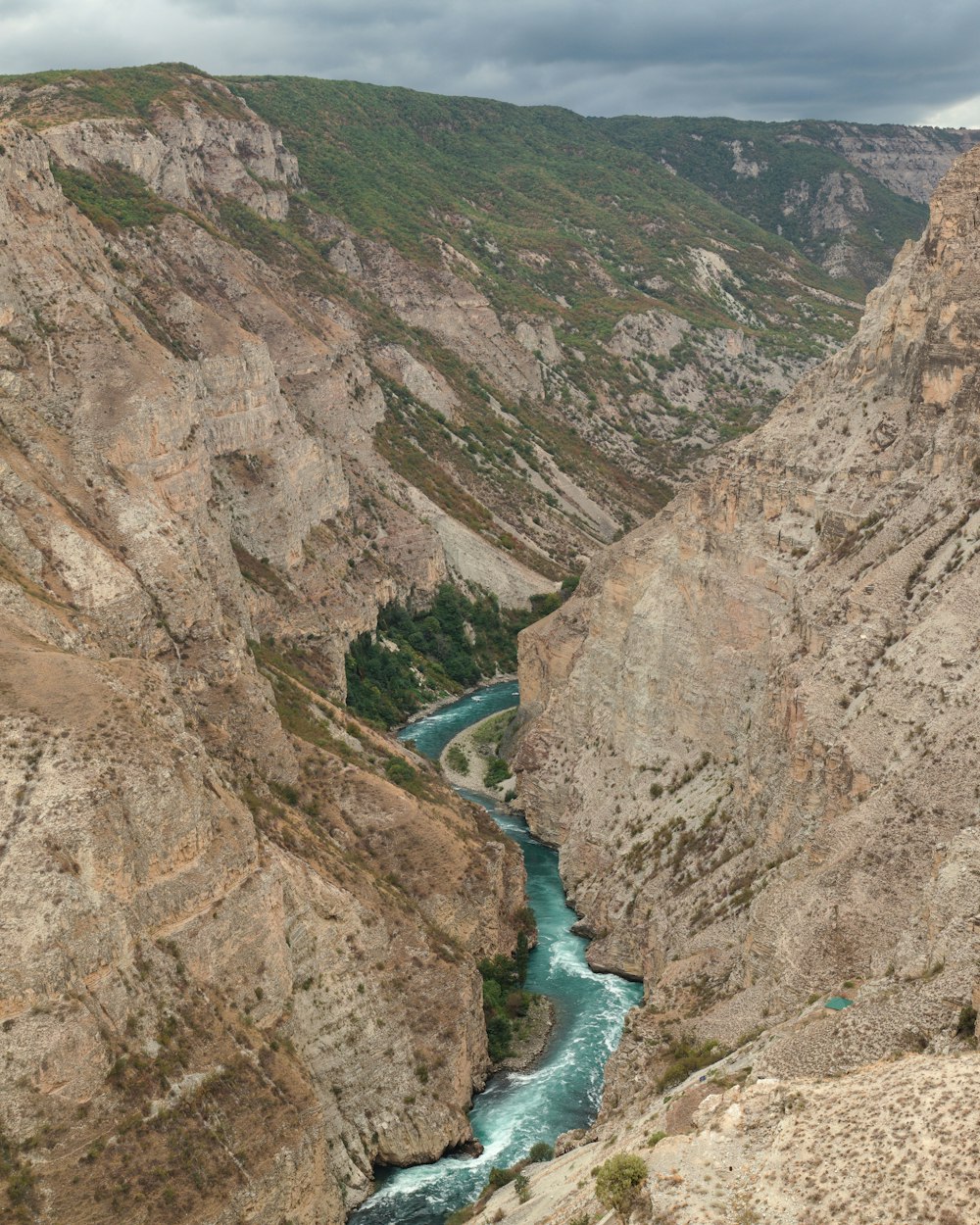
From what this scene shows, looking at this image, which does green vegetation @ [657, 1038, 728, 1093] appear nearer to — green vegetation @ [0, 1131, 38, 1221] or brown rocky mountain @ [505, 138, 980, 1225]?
brown rocky mountain @ [505, 138, 980, 1225]

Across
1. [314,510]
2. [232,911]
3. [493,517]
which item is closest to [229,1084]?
[232,911]

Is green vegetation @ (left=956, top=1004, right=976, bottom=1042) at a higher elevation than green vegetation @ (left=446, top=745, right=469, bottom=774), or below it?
higher

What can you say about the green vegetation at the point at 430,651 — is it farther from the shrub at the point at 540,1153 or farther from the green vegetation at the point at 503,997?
the shrub at the point at 540,1153

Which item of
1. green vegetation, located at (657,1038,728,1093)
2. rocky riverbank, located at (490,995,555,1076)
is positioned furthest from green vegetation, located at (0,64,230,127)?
green vegetation, located at (657,1038,728,1093)

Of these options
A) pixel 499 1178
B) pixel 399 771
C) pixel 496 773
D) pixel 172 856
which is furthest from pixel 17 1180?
pixel 496 773

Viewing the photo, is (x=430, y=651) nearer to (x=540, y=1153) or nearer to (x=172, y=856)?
(x=540, y=1153)

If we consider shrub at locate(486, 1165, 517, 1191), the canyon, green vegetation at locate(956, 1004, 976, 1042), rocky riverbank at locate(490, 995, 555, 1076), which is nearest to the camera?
green vegetation at locate(956, 1004, 976, 1042)

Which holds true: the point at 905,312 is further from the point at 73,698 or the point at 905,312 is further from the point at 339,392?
the point at 339,392
